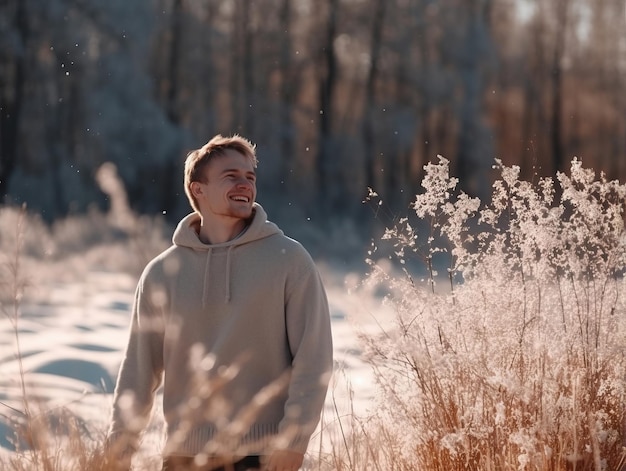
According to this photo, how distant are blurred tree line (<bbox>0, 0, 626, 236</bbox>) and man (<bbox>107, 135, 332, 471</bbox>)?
1611 centimetres

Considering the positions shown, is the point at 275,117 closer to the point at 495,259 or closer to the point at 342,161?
the point at 342,161

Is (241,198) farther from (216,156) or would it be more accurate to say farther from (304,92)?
(304,92)

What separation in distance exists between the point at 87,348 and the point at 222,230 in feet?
15.6

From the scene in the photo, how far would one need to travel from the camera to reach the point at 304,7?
23547 millimetres

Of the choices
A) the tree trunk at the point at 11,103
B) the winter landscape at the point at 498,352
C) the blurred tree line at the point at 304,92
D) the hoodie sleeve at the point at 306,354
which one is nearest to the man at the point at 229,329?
the hoodie sleeve at the point at 306,354

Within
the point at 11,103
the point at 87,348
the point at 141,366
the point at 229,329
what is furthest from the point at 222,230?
the point at 11,103

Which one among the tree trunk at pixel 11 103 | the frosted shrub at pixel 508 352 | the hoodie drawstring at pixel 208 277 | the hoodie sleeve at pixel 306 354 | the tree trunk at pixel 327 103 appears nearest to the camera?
the hoodie sleeve at pixel 306 354

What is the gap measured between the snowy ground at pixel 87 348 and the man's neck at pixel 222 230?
14.5 inches

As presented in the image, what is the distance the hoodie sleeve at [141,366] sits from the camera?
2859 millimetres

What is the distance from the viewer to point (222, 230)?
290cm

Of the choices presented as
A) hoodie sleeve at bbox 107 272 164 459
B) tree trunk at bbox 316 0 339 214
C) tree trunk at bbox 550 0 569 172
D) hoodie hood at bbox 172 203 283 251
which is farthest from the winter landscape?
tree trunk at bbox 550 0 569 172

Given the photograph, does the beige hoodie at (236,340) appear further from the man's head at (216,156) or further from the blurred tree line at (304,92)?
the blurred tree line at (304,92)

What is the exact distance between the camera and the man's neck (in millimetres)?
2896

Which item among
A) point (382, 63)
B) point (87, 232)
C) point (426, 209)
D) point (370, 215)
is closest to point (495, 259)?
point (426, 209)
